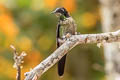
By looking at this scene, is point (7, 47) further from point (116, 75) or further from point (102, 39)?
point (102, 39)

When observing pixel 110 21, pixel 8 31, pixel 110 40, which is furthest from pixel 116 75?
pixel 8 31

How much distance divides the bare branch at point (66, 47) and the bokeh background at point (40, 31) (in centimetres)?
592

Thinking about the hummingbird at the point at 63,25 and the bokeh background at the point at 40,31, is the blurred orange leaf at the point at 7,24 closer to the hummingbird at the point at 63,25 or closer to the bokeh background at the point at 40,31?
the bokeh background at the point at 40,31

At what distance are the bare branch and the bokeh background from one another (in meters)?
5.92

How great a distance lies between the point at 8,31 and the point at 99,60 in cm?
222

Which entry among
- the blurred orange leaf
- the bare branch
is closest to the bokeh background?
the blurred orange leaf

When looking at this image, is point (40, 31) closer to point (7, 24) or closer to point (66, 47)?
point (7, 24)

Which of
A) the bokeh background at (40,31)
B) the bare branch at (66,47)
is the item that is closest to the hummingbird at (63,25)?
the bare branch at (66,47)

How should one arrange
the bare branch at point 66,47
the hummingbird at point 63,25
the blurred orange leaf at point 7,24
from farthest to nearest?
the blurred orange leaf at point 7,24, the hummingbird at point 63,25, the bare branch at point 66,47

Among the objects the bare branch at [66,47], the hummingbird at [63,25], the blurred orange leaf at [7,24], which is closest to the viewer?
the bare branch at [66,47]

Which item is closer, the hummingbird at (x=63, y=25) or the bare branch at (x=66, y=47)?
the bare branch at (x=66, y=47)

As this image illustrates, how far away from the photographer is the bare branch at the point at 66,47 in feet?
8.84

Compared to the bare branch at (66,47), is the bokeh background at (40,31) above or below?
below

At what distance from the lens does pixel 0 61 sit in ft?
31.2
